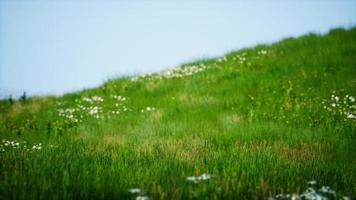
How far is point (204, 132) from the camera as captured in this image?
30.3 feet

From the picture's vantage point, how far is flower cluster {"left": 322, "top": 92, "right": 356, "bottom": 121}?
32.3 feet

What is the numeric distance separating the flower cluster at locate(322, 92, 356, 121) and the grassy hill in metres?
0.05

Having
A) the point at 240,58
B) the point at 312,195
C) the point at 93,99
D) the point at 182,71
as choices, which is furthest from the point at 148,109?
the point at 312,195

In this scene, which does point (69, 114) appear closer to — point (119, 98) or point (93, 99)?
point (93, 99)

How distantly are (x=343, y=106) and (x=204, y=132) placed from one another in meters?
4.02

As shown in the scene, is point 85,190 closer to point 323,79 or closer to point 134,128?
point 134,128

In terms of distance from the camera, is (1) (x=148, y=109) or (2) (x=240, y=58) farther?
Answer: (2) (x=240, y=58)

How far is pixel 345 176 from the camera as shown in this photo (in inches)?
235

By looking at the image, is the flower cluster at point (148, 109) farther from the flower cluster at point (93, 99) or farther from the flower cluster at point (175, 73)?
the flower cluster at point (175, 73)

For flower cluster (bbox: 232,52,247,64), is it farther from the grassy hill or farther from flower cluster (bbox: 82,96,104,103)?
flower cluster (bbox: 82,96,104,103)

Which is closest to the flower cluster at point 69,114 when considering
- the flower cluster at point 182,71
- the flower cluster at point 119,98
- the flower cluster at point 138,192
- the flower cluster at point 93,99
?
the flower cluster at point 93,99

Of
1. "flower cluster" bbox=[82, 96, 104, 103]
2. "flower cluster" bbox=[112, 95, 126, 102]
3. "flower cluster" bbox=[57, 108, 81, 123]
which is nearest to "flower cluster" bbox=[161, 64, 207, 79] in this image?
"flower cluster" bbox=[112, 95, 126, 102]

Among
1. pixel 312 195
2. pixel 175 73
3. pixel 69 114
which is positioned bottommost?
pixel 312 195

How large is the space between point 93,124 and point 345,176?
23.0 feet
